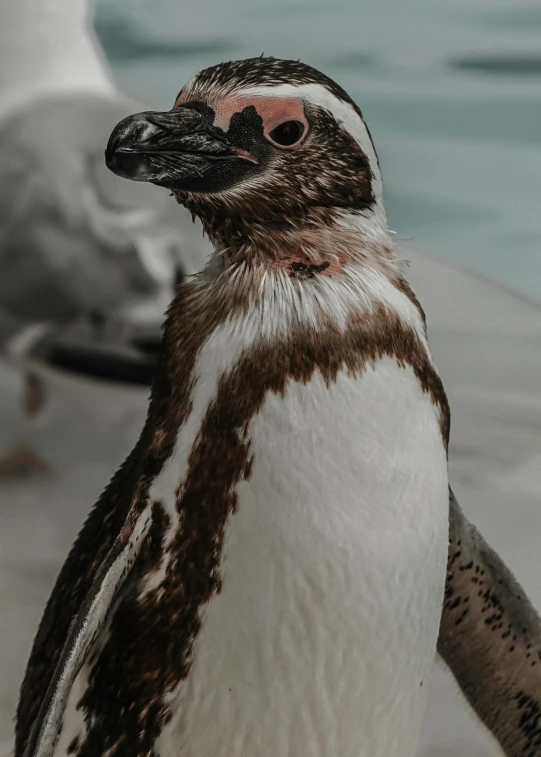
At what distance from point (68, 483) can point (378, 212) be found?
3.74 ft

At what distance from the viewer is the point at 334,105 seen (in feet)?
2.16

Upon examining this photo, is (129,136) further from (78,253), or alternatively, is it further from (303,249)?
(78,253)

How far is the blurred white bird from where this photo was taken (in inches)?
67.4

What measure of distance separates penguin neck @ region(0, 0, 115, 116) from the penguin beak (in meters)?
1.39

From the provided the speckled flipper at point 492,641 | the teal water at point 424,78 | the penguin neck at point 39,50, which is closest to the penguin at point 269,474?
the speckled flipper at point 492,641

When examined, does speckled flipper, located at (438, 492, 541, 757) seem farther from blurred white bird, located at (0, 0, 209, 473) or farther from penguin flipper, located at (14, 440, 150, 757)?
blurred white bird, located at (0, 0, 209, 473)

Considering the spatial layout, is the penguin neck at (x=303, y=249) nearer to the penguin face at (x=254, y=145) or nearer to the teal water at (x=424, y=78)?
the penguin face at (x=254, y=145)

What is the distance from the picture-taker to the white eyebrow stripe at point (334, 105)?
0.65 metres

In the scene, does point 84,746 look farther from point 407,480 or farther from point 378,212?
point 378,212

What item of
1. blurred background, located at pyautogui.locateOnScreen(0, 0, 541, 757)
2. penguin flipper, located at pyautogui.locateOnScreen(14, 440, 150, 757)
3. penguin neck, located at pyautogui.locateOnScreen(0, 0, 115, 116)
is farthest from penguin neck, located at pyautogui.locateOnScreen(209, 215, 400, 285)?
penguin neck, located at pyautogui.locateOnScreen(0, 0, 115, 116)

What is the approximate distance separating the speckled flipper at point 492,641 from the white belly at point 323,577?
11 centimetres

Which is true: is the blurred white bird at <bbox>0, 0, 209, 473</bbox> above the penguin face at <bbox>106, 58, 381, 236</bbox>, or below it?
below

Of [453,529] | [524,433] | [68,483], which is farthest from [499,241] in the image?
[453,529]

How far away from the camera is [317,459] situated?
0.68 meters
